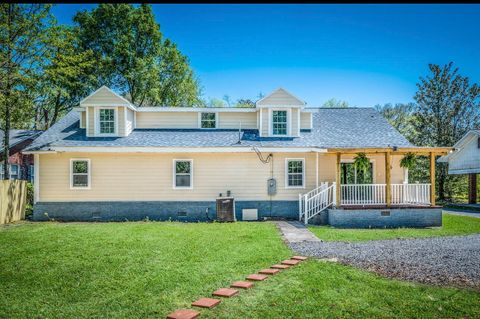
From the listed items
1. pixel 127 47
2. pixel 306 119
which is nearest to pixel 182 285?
pixel 306 119

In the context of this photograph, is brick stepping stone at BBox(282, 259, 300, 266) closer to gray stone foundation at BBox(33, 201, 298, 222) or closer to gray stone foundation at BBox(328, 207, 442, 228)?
gray stone foundation at BBox(328, 207, 442, 228)

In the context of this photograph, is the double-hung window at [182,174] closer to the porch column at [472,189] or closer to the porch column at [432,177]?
the porch column at [432,177]

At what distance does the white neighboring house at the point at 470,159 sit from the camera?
25.2 m

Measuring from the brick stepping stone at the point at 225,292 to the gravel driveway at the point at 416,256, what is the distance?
318 cm

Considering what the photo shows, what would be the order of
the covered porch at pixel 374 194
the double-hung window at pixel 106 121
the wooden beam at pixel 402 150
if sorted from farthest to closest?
the double-hung window at pixel 106 121 < the covered porch at pixel 374 194 < the wooden beam at pixel 402 150

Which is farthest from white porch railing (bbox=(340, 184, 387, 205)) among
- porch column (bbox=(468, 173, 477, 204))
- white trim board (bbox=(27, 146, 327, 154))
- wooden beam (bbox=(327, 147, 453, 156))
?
porch column (bbox=(468, 173, 477, 204))

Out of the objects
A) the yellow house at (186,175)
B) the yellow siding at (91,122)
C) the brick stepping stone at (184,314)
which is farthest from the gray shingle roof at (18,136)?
the brick stepping stone at (184,314)

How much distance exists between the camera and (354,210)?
14.4 metres

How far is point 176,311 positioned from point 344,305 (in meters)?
2.47

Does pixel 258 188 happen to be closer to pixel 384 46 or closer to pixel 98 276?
pixel 384 46

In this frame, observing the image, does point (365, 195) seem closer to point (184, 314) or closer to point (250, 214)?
point (250, 214)

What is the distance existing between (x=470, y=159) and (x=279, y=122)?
55.5ft

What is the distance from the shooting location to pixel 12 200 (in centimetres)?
1540

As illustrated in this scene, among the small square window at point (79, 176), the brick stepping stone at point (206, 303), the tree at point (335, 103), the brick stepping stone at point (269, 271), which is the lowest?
the brick stepping stone at point (269, 271)
